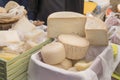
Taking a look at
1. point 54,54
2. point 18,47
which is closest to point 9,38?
point 18,47

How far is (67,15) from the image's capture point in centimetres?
75

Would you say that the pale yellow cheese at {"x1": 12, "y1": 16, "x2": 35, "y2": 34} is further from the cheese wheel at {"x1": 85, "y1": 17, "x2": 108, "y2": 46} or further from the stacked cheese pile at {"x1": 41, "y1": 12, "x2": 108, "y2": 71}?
the cheese wheel at {"x1": 85, "y1": 17, "x2": 108, "y2": 46}

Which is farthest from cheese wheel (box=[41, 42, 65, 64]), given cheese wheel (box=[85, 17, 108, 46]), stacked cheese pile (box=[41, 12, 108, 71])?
cheese wheel (box=[85, 17, 108, 46])

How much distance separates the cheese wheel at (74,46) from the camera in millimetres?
681

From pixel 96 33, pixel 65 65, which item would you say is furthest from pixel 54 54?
pixel 96 33

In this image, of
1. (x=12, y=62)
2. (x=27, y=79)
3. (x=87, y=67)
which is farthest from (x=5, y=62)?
(x=87, y=67)

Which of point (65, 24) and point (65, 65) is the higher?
point (65, 24)

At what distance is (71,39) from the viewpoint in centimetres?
72

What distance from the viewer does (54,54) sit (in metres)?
0.65

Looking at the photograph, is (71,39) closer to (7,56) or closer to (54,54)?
(54,54)

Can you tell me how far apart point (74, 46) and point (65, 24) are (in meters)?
0.11

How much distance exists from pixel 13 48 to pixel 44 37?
14cm

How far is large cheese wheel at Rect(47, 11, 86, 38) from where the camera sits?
0.74m

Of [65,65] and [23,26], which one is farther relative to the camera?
[23,26]
